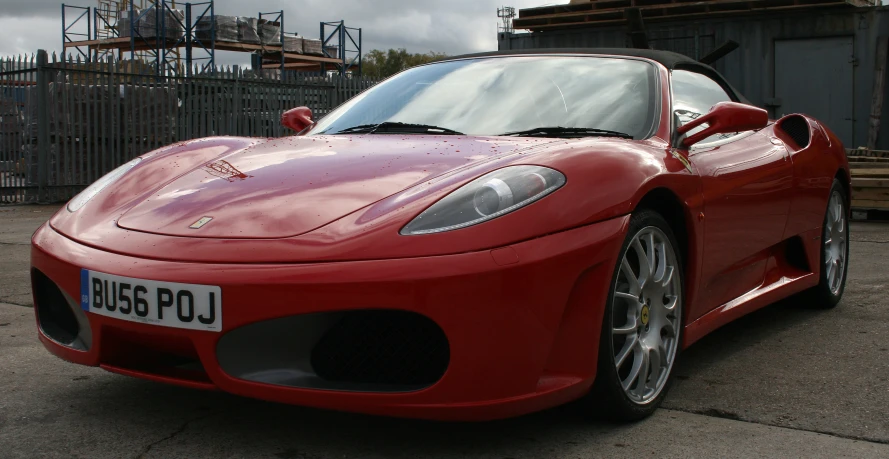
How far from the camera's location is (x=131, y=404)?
9.44 feet

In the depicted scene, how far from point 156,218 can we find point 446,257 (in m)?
0.89

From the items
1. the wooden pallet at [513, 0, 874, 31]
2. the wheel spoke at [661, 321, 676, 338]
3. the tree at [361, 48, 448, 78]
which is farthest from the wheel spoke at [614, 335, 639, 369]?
the tree at [361, 48, 448, 78]

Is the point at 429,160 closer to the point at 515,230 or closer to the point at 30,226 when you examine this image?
the point at 515,230

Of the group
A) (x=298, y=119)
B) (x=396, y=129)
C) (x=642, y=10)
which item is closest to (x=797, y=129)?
(x=396, y=129)

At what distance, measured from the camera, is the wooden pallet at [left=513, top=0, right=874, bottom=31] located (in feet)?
49.0

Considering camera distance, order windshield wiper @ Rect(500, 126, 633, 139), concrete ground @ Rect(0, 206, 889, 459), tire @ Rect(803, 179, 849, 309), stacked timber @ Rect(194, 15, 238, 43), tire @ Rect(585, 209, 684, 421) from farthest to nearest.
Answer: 1. stacked timber @ Rect(194, 15, 238, 43)
2. tire @ Rect(803, 179, 849, 309)
3. windshield wiper @ Rect(500, 126, 633, 139)
4. tire @ Rect(585, 209, 684, 421)
5. concrete ground @ Rect(0, 206, 889, 459)

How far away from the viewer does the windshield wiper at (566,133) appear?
10.4ft

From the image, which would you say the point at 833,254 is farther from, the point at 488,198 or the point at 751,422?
the point at 488,198

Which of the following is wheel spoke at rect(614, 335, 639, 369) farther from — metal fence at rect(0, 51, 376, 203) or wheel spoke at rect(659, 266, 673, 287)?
metal fence at rect(0, 51, 376, 203)

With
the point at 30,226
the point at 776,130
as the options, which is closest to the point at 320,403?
the point at 776,130

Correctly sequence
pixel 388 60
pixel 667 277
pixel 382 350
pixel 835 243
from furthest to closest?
1. pixel 388 60
2. pixel 835 243
3. pixel 667 277
4. pixel 382 350

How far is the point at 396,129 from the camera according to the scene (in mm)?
3416

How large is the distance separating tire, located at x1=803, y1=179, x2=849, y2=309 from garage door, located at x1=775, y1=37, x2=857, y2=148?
407 inches

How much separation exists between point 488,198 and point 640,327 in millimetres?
705
